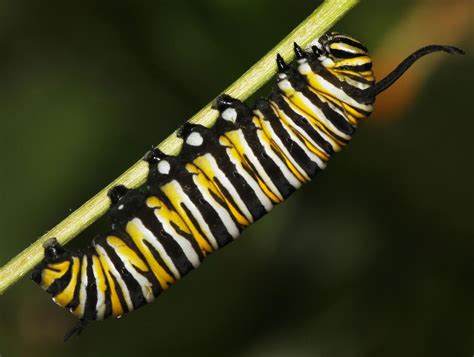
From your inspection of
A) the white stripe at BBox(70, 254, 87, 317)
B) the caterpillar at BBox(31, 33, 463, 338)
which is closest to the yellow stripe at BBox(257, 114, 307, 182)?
the caterpillar at BBox(31, 33, 463, 338)

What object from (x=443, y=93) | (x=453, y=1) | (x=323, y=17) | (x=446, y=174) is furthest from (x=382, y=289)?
(x=323, y=17)

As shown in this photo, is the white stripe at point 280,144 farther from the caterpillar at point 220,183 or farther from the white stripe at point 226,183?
the white stripe at point 226,183

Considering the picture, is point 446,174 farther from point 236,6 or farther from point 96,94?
point 96,94

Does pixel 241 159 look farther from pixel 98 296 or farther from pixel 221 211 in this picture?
pixel 98 296

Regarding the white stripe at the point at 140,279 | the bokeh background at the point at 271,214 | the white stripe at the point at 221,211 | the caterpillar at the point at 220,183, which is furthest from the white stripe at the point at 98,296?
the bokeh background at the point at 271,214

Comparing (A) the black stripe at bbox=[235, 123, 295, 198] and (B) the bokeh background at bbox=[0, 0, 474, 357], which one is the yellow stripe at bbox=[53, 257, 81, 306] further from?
(B) the bokeh background at bbox=[0, 0, 474, 357]
